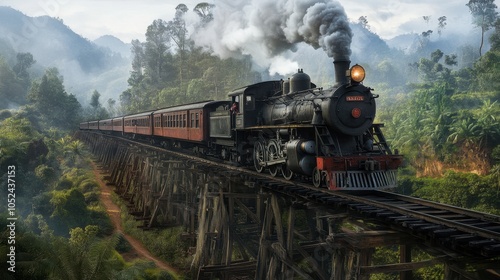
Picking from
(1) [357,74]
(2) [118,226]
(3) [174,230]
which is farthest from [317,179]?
(2) [118,226]

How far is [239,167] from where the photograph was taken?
12.5m

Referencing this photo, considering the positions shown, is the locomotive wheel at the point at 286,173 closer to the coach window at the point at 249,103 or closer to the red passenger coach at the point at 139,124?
the coach window at the point at 249,103

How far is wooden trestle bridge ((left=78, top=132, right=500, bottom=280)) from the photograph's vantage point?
15.8ft

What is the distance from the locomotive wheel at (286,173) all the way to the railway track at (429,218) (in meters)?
1.25

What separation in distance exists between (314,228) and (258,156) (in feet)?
8.34

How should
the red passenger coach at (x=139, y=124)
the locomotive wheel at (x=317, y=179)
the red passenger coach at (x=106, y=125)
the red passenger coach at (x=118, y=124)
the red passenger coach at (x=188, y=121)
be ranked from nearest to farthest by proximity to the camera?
the locomotive wheel at (x=317, y=179), the red passenger coach at (x=188, y=121), the red passenger coach at (x=139, y=124), the red passenger coach at (x=118, y=124), the red passenger coach at (x=106, y=125)

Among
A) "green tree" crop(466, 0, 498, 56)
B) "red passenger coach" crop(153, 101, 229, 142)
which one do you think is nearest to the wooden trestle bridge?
Answer: "red passenger coach" crop(153, 101, 229, 142)

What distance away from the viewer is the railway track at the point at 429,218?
4.49 m

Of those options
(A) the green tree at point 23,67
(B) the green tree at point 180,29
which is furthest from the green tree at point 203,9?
(A) the green tree at point 23,67

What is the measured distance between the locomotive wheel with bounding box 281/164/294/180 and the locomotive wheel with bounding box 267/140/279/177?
279mm

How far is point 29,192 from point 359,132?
21.6m

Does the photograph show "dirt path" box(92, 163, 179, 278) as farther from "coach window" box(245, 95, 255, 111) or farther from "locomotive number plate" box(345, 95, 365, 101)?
"locomotive number plate" box(345, 95, 365, 101)

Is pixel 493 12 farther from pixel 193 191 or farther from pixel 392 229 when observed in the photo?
pixel 392 229

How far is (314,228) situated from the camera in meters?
11.0
